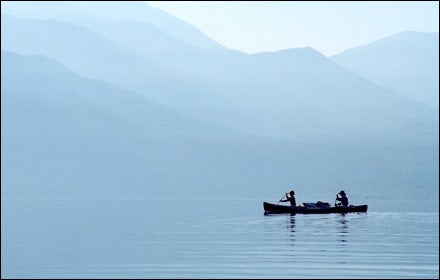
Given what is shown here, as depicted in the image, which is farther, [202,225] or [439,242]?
[202,225]

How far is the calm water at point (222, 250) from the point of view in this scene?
135ft

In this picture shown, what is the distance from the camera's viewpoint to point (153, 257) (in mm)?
47375

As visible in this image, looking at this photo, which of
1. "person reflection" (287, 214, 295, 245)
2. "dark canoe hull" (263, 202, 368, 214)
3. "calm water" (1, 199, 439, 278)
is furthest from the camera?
"dark canoe hull" (263, 202, 368, 214)

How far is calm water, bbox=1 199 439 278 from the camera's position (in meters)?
41.2

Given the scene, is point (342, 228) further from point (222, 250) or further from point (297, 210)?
point (222, 250)

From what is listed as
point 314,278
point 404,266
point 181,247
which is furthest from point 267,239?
point 314,278

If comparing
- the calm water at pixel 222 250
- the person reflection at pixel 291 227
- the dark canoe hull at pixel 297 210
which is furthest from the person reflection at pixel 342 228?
the person reflection at pixel 291 227

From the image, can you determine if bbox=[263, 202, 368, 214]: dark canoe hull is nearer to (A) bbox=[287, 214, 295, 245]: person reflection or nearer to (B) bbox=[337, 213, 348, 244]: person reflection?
(A) bbox=[287, 214, 295, 245]: person reflection

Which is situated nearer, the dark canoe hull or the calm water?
the calm water

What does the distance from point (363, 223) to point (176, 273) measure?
124ft

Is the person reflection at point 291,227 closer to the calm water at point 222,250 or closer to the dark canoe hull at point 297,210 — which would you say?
the calm water at point 222,250

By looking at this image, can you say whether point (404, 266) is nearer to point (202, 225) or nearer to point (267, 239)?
point (267, 239)

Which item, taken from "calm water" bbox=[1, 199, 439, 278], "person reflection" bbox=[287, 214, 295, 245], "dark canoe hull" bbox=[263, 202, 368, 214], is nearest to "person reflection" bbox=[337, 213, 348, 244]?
"calm water" bbox=[1, 199, 439, 278]

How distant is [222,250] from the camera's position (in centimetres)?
5059
